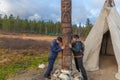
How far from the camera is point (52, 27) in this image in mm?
55375

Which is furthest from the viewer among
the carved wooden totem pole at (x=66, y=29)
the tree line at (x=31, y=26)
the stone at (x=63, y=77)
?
the tree line at (x=31, y=26)

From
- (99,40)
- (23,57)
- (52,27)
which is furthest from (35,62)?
(52,27)

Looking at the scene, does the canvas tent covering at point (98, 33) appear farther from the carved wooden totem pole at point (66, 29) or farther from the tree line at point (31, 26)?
the tree line at point (31, 26)

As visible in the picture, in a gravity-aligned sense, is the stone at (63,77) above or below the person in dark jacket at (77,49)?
below

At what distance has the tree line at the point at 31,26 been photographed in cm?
4859

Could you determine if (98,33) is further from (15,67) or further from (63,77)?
(15,67)

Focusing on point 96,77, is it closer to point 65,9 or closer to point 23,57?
point 65,9

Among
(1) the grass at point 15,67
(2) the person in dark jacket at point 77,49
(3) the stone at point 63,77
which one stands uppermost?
(2) the person in dark jacket at point 77,49

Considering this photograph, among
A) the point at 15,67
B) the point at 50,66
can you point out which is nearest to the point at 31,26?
the point at 15,67

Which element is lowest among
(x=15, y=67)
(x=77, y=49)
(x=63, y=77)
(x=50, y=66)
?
(x=15, y=67)

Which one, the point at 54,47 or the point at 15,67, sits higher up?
the point at 54,47

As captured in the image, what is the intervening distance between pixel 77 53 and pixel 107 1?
3069 mm

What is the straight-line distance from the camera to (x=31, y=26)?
175 feet

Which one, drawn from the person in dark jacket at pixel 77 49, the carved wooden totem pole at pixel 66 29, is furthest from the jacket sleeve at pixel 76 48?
the carved wooden totem pole at pixel 66 29
